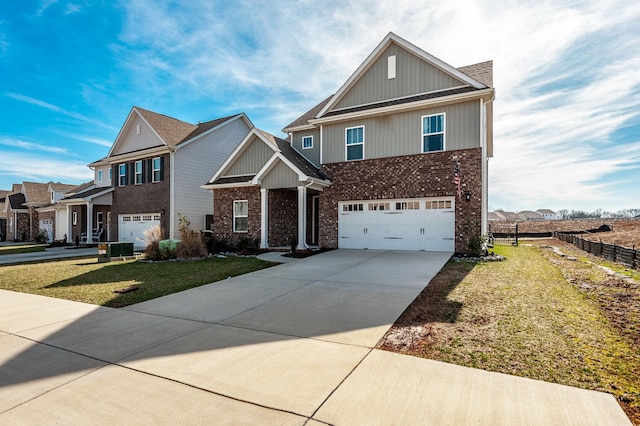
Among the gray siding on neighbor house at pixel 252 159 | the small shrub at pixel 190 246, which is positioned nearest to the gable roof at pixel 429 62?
the gray siding on neighbor house at pixel 252 159

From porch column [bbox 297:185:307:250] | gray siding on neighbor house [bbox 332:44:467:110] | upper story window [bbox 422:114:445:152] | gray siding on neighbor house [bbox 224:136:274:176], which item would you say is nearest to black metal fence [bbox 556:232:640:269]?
upper story window [bbox 422:114:445:152]

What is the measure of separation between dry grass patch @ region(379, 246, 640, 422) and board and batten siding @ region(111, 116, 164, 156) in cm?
2046

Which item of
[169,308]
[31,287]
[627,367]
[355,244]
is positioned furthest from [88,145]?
[627,367]

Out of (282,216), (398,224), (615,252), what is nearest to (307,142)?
(282,216)

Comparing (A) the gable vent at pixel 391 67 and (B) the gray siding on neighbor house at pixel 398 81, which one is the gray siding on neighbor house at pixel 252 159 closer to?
(B) the gray siding on neighbor house at pixel 398 81

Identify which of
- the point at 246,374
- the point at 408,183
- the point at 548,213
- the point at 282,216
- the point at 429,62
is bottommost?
the point at 246,374

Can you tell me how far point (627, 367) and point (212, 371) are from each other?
464cm

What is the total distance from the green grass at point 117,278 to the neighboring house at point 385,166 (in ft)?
13.4

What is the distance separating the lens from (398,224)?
14266 millimetres

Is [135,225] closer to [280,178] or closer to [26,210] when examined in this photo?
[280,178]

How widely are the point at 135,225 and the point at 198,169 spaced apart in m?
5.87

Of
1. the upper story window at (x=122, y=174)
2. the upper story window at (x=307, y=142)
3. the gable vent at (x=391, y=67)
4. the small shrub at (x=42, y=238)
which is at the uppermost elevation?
the gable vent at (x=391, y=67)

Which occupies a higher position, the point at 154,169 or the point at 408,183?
the point at 154,169

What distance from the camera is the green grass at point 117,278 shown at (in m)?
7.69
